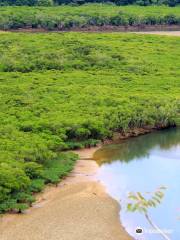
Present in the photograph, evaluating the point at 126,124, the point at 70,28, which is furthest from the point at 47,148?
the point at 70,28

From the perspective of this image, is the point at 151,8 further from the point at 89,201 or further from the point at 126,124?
the point at 89,201

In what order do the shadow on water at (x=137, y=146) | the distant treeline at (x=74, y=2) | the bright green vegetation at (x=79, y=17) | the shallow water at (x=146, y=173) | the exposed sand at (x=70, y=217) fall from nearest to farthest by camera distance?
1. the exposed sand at (x=70, y=217)
2. the shallow water at (x=146, y=173)
3. the shadow on water at (x=137, y=146)
4. the bright green vegetation at (x=79, y=17)
5. the distant treeline at (x=74, y=2)

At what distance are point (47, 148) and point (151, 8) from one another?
2128 inches

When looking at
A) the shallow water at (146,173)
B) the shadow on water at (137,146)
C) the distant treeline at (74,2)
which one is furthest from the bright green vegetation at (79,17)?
the shallow water at (146,173)

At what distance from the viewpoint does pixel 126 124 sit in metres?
38.7

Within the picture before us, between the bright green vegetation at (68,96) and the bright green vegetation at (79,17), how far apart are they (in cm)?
1078

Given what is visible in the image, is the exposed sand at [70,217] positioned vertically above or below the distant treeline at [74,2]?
below

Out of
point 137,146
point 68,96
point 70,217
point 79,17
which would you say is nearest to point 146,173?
point 137,146

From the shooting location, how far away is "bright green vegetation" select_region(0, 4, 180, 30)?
242ft

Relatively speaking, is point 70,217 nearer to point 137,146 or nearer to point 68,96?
point 137,146

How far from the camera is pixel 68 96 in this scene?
43.1m

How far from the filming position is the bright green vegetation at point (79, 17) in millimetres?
73750

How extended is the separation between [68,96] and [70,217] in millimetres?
16582

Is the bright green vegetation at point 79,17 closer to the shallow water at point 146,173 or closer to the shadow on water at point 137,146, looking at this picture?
the shadow on water at point 137,146
